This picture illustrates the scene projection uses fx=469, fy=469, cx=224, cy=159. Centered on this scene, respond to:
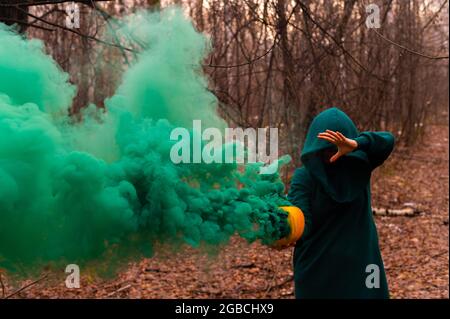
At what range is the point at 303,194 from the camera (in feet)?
7.27

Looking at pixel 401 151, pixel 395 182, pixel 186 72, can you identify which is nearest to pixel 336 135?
pixel 186 72

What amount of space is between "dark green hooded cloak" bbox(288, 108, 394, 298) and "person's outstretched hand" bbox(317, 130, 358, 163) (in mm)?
70

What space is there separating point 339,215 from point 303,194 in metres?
0.20

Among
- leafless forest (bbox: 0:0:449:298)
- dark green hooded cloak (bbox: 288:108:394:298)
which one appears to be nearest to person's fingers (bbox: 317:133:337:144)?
dark green hooded cloak (bbox: 288:108:394:298)

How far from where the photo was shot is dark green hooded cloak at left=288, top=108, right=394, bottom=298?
2.16m

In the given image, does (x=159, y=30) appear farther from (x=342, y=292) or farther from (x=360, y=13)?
(x=360, y=13)

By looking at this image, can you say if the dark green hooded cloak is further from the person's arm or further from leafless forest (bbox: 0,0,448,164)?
leafless forest (bbox: 0,0,448,164)

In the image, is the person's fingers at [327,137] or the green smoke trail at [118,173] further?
the person's fingers at [327,137]

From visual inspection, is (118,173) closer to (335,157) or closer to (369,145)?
(335,157)

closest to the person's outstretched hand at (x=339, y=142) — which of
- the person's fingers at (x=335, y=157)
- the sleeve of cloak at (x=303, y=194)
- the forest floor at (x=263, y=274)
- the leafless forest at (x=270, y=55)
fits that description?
the person's fingers at (x=335, y=157)

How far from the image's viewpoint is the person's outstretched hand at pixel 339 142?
200 cm

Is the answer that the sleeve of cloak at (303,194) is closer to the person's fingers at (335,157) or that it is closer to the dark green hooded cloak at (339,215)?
the dark green hooded cloak at (339,215)

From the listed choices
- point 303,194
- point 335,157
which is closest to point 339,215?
point 303,194
